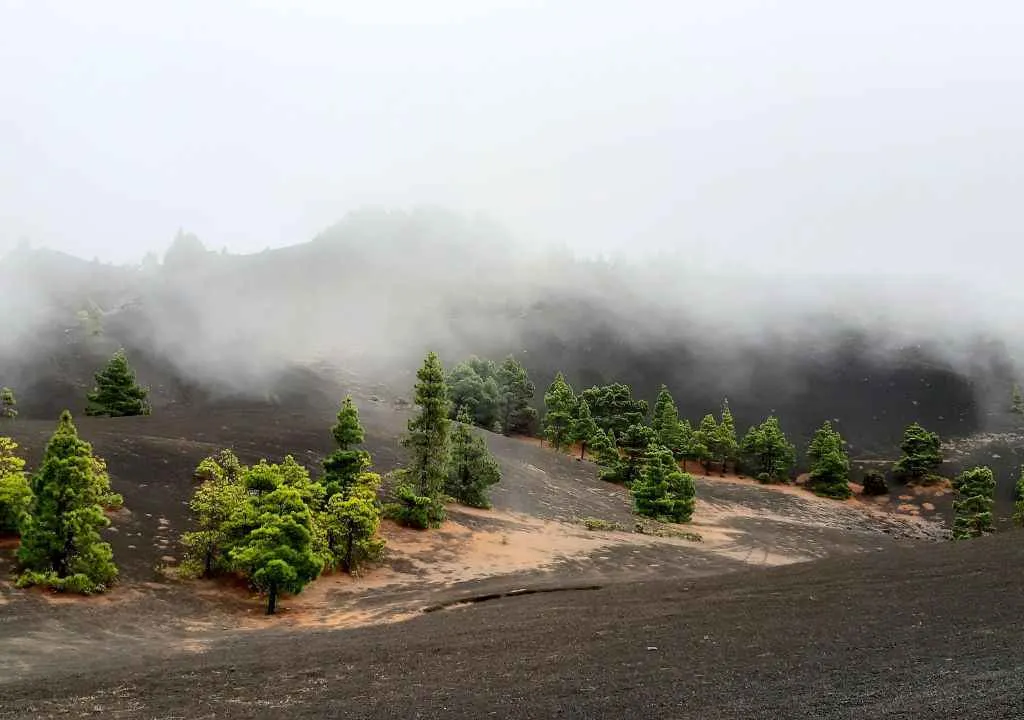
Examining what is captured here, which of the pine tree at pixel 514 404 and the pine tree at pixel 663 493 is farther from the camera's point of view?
the pine tree at pixel 514 404

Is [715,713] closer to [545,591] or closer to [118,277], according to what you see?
[545,591]

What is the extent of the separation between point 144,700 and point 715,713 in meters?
11.5

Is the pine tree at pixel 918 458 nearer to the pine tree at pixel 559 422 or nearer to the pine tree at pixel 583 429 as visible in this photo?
the pine tree at pixel 583 429

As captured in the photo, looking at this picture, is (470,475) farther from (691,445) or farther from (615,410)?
(615,410)

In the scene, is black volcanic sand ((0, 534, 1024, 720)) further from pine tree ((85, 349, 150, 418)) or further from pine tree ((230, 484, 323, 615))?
pine tree ((85, 349, 150, 418))

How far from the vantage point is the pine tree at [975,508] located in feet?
Answer: 185

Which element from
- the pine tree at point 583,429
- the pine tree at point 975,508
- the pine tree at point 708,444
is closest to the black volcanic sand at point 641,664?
the pine tree at point 975,508

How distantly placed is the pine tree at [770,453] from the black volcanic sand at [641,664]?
5867cm

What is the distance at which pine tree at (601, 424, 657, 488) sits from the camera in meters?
65.6

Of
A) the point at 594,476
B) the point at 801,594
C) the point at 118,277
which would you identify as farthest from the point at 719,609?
the point at 118,277

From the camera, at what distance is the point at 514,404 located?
9275 cm

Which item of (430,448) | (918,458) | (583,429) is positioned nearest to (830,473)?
(918,458)

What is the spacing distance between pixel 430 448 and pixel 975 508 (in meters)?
49.8

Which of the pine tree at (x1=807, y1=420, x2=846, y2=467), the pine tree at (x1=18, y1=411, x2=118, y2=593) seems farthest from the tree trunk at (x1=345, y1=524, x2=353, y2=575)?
the pine tree at (x1=807, y1=420, x2=846, y2=467)
